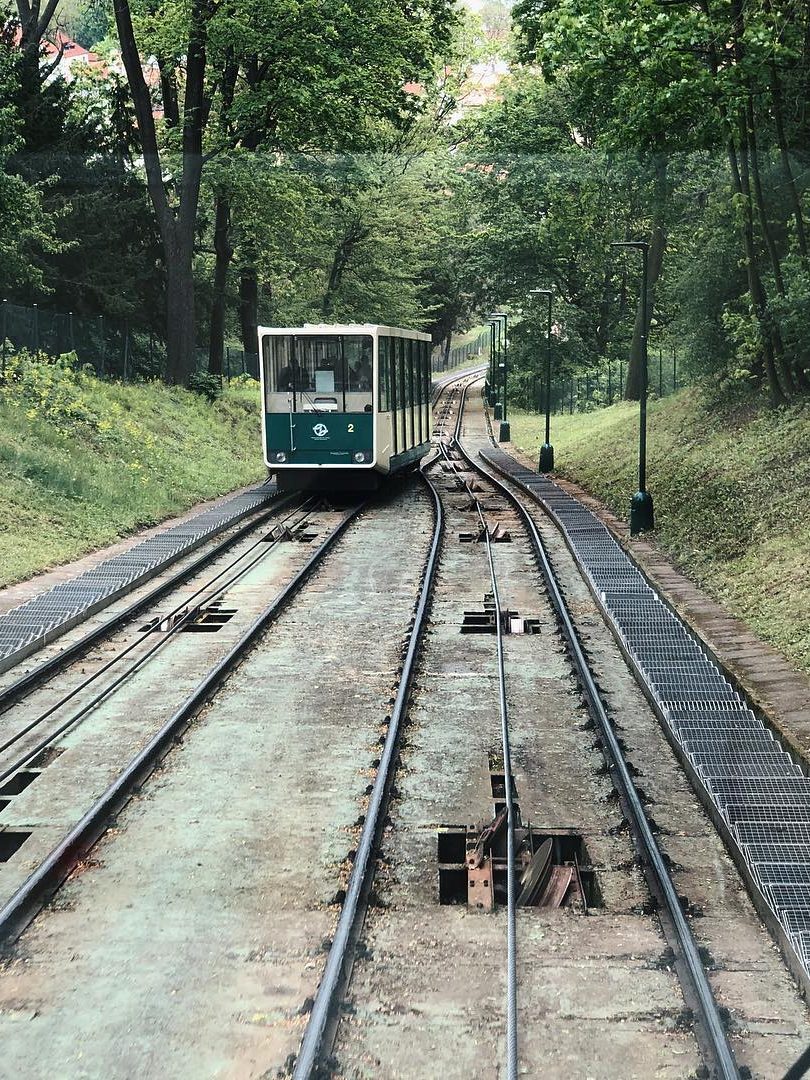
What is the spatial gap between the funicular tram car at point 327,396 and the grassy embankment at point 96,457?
9.61 feet

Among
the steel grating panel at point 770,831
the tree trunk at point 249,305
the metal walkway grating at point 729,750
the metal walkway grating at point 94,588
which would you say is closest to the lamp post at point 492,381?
the tree trunk at point 249,305

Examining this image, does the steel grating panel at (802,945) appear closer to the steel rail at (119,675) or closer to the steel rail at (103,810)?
the steel rail at (103,810)

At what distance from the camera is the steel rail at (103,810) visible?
7.51 meters

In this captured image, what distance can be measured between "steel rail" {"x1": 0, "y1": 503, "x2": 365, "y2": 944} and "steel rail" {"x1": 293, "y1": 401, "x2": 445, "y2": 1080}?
6.20 feet

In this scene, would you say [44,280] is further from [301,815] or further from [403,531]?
[301,815]

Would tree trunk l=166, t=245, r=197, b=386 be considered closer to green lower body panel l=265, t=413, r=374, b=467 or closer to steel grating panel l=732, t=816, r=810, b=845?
green lower body panel l=265, t=413, r=374, b=467

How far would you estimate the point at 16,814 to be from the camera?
30.5ft

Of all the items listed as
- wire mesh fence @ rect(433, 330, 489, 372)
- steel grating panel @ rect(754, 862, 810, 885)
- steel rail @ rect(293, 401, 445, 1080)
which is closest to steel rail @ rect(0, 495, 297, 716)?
steel rail @ rect(293, 401, 445, 1080)

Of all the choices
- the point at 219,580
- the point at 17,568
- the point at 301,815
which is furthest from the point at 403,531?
the point at 301,815

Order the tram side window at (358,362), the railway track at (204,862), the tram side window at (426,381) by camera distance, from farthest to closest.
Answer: the tram side window at (426,381) → the tram side window at (358,362) → the railway track at (204,862)

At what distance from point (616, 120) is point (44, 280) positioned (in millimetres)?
17710

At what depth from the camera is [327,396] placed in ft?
82.2

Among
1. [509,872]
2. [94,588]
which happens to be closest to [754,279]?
[94,588]

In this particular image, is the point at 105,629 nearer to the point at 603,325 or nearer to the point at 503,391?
the point at 503,391
